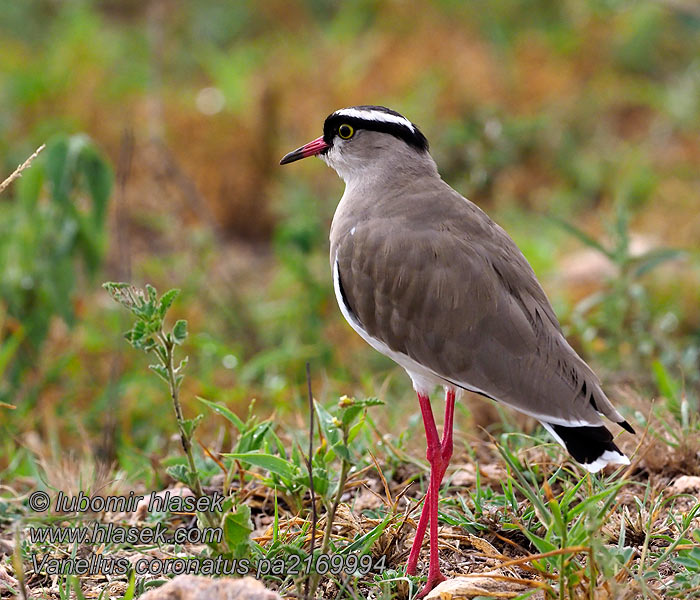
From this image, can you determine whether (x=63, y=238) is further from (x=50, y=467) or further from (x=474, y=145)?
(x=474, y=145)

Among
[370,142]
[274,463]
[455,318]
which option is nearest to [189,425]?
[274,463]

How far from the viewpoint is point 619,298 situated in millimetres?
4820

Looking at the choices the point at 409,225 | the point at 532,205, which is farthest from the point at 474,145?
the point at 409,225

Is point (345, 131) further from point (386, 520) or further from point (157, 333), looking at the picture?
point (386, 520)

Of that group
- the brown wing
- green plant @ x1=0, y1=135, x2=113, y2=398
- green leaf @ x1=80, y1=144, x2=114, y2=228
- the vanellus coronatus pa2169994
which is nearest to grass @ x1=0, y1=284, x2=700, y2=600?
the vanellus coronatus pa2169994

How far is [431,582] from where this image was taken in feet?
9.78

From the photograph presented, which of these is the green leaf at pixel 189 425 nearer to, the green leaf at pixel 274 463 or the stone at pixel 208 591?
the green leaf at pixel 274 463

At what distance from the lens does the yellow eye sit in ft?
13.0

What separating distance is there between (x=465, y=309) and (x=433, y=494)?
627 millimetres

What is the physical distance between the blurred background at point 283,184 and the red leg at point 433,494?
751 millimetres

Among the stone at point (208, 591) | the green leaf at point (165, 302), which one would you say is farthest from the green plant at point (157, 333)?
the stone at point (208, 591)

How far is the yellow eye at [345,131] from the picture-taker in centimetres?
395

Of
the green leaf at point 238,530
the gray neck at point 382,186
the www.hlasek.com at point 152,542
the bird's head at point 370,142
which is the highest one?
the bird's head at point 370,142

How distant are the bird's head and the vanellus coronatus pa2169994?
0.97ft
